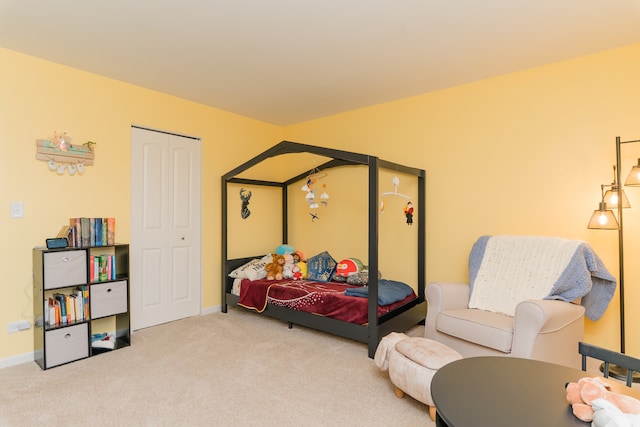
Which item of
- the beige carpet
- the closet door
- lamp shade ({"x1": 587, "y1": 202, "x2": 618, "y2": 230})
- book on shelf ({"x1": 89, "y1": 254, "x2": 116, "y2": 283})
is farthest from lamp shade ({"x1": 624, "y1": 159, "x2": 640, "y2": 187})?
book on shelf ({"x1": 89, "y1": 254, "x2": 116, "y2": 283})

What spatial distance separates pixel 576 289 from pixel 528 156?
48.3 inches

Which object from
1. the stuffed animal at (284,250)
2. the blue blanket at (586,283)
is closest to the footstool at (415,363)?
the blue blanket at (586,283)

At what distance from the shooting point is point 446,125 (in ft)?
11.8

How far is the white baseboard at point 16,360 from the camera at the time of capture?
107 inches

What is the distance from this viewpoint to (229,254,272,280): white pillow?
3984 mm

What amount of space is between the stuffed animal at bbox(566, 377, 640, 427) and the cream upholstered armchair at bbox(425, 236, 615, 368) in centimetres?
103

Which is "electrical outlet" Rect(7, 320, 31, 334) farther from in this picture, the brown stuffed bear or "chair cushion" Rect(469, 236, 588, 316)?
"chair cushion" Rect(469, 236, 588, 316)

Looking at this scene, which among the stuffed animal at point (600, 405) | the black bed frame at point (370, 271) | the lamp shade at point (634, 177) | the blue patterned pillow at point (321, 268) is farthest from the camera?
the blue patterned pillow at point (321, 268)

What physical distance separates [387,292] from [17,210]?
3095 millimetres

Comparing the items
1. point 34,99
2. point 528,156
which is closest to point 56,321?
point 34,99

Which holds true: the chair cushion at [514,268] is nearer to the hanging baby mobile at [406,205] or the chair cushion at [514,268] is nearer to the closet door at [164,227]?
the hanging baby mobile at [406,205]

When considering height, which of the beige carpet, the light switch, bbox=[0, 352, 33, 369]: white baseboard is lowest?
the beige carpet

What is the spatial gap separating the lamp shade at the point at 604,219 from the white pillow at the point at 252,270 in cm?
307

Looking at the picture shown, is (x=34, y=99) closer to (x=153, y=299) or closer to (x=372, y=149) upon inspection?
(x=153, y=299)
